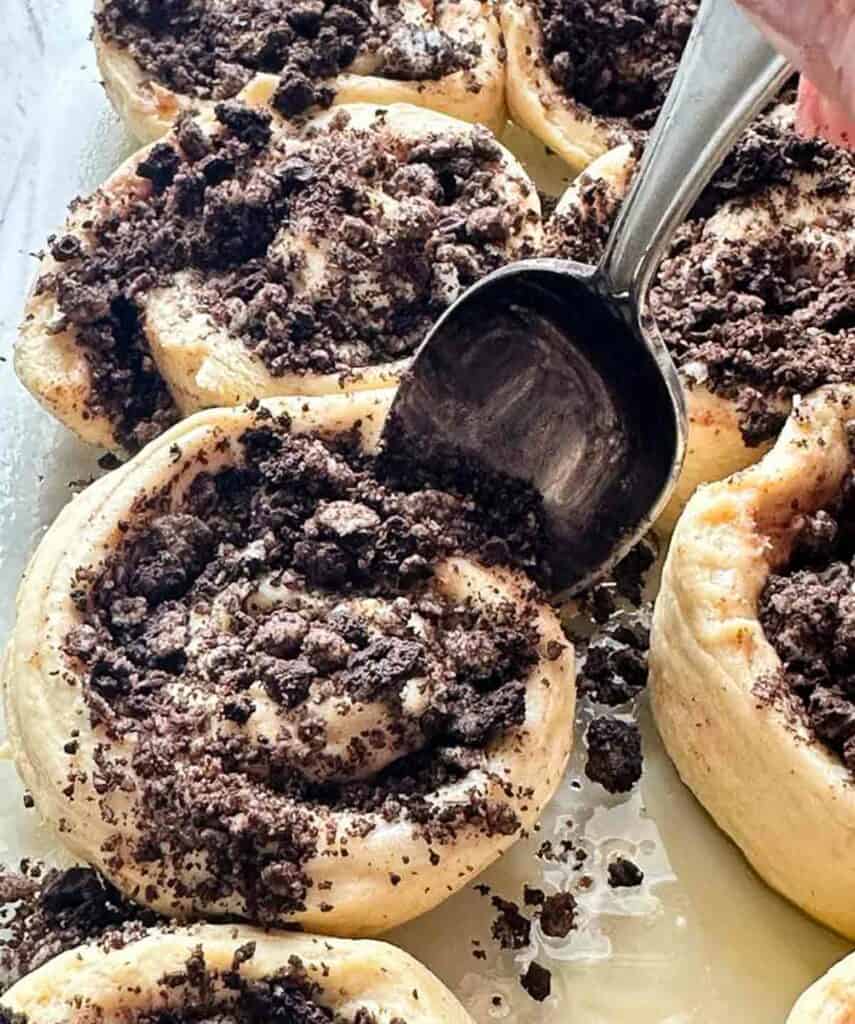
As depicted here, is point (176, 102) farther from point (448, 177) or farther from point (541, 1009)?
point (541, 1009)

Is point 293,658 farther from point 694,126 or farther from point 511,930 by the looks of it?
point 694,126

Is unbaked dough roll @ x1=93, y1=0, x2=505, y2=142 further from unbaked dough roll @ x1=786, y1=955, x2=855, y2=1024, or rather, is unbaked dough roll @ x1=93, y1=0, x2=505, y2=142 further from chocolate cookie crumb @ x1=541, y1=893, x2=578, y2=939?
unbaked dough roll @ x1=786, y1=955, x2=855, y2=1024

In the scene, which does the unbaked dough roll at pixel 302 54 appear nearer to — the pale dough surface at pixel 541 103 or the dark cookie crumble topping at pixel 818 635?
the pale dough surface at pixel 541 103

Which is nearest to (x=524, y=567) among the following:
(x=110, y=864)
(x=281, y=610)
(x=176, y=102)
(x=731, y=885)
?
(x=281, y=610)

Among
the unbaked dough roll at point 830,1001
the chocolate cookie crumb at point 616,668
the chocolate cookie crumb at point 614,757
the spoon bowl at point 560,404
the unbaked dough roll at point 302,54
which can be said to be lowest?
the chocolate cookie crumb at point 614,757

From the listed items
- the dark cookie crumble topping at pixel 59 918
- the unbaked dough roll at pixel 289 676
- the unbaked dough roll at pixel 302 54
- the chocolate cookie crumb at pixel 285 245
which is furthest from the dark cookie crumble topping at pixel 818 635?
the unbaked dough roll at pixel 302 54

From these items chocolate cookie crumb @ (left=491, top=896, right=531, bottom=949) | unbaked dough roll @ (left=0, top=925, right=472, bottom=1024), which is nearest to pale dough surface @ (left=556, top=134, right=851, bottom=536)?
chocolate cookie crumb @ (left=491, top=896, right=531, bottom=949)

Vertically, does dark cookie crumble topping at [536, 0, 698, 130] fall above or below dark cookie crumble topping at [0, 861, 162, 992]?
above
